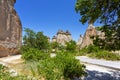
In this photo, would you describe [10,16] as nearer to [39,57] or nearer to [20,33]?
[20,33]

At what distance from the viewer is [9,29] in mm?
18984

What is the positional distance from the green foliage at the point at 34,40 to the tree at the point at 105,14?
13991 millimetres

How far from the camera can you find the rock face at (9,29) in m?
17.3

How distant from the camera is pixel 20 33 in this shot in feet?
71.8

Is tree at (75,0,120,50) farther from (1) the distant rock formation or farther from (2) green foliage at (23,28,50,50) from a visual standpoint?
(1) the distant rock formation

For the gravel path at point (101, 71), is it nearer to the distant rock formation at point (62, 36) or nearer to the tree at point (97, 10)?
the tree at point (97, 10)

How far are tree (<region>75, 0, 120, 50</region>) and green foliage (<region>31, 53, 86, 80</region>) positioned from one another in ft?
8.00

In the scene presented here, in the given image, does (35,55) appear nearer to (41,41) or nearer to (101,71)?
(101,71)

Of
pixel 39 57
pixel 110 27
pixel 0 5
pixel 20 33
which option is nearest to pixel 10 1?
pixel 0 5

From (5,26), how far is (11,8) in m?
2.80

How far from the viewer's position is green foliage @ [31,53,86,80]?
7.37 meters

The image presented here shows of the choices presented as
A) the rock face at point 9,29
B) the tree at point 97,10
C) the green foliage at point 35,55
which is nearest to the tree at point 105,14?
the tree at point 97,10

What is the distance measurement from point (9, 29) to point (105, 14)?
1456cm

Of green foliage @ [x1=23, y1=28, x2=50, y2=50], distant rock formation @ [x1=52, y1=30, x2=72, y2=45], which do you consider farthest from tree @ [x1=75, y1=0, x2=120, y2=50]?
distant rock formation @ [x1=52, y1=30, x2=72, y2=45]
